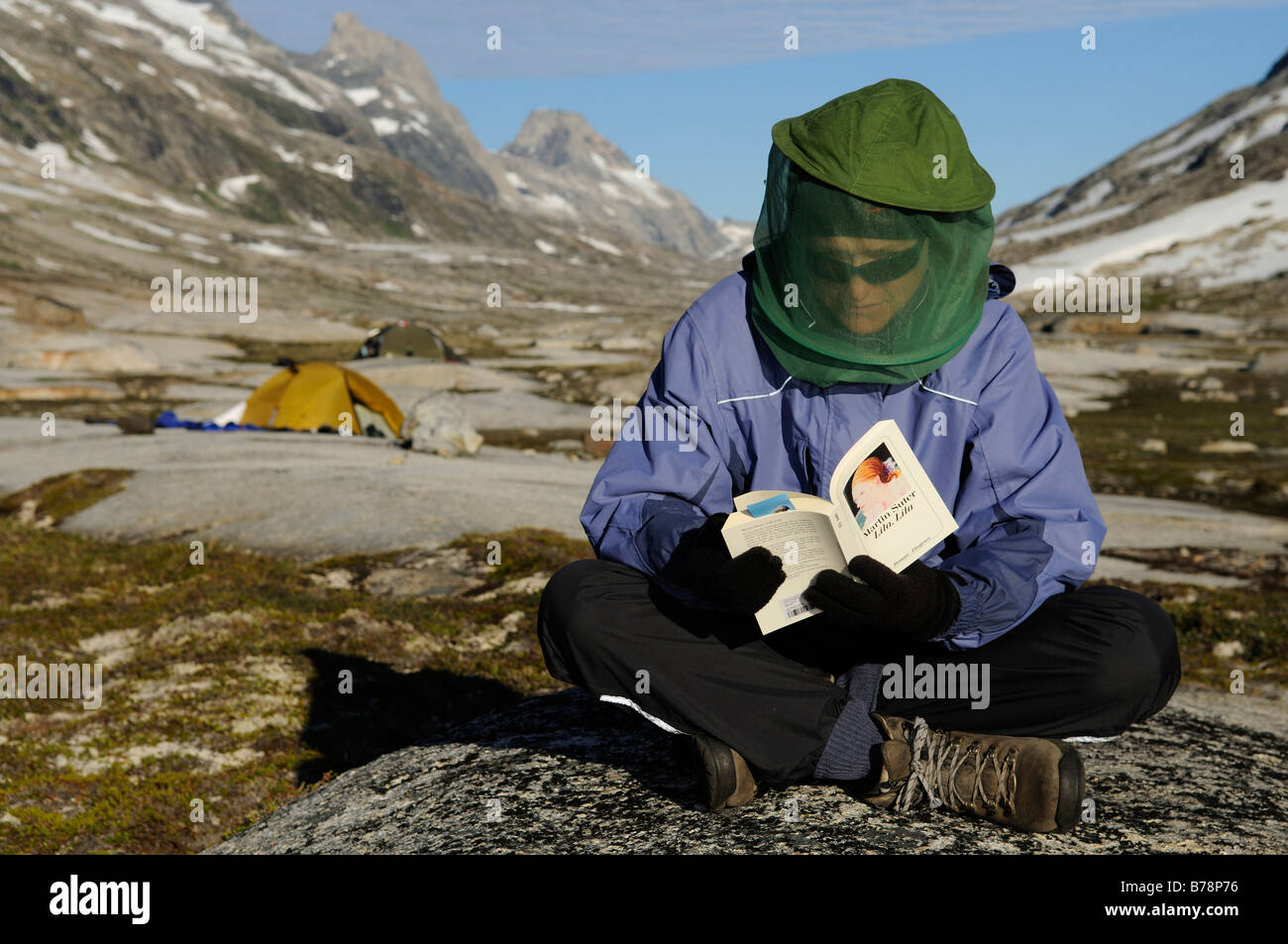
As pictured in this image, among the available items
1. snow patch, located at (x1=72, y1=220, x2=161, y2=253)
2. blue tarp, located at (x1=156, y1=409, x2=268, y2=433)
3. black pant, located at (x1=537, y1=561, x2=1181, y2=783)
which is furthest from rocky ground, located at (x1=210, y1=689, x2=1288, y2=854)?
snow patch, located at (x1=72, y1=220, x2=161, y2=253)

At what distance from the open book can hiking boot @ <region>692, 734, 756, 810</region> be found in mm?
737

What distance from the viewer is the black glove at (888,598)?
352 cm

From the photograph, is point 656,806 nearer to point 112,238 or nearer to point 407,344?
point 407,344

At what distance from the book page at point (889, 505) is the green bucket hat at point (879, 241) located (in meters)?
0.59

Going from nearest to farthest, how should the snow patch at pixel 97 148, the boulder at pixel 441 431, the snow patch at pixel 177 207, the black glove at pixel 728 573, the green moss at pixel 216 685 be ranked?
1. the black glove at pixel 728 573
2. the green moss at pixel 216 685
3. the boulder at pixel 441 431
4. the snow patch at pixel 177 207
5. the snow patch at pixel 97 148

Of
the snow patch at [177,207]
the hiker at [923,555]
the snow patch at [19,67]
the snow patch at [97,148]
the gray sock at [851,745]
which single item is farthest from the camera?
the snow patch at [19,67]

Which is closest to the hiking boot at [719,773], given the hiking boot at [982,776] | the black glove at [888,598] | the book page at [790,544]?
the hiking boot at [982,776]

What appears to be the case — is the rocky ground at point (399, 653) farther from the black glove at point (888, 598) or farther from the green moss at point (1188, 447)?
the black glove at point (888, 598)

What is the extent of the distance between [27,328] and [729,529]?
180 feet

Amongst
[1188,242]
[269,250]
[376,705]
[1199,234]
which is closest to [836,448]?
[376,705]

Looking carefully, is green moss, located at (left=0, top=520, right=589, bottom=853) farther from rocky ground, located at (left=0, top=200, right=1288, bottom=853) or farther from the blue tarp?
the blue tarp

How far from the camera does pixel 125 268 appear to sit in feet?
399

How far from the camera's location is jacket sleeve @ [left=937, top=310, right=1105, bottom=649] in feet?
12.7
